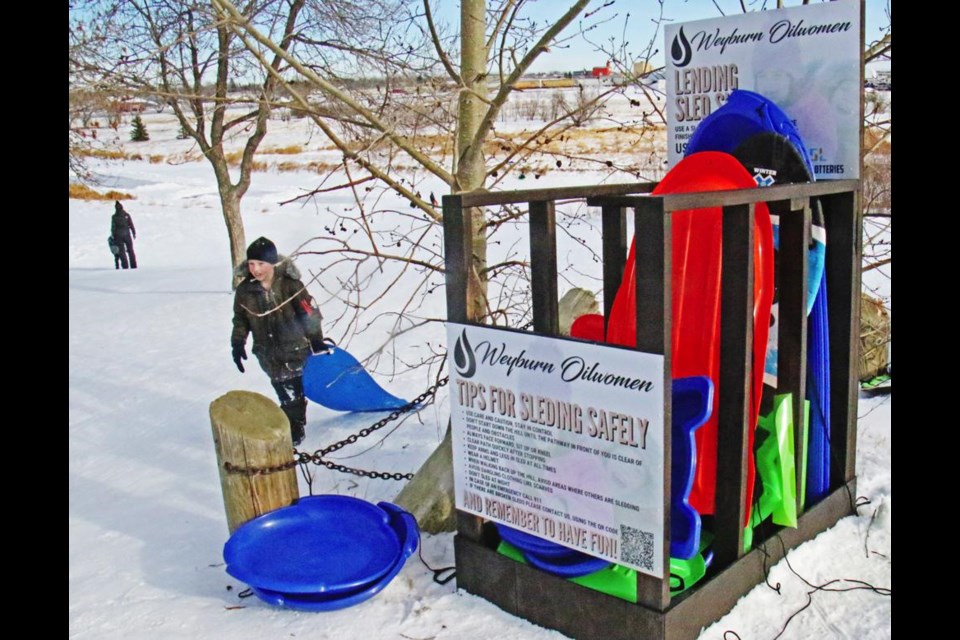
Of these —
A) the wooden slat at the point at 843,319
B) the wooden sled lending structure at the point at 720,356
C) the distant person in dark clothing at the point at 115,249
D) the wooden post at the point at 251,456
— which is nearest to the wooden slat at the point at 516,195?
the wooden sled lending structure at the point at 720,356

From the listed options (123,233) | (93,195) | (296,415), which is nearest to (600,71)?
(296,415)

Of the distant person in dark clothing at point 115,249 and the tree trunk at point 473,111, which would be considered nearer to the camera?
the tree trunk at point 473,111

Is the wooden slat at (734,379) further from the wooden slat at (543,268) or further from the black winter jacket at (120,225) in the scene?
the black winter jacket at (120,225)

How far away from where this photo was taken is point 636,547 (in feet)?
10.00

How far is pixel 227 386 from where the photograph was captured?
29.0 feet

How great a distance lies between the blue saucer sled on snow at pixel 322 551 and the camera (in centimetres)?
356

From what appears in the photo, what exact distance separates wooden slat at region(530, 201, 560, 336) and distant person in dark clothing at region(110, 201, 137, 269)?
59.3 ft

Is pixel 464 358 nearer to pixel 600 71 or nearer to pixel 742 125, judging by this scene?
pixel 742 125

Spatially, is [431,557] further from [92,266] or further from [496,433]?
[92,266]

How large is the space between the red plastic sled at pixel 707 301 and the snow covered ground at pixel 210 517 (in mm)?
542

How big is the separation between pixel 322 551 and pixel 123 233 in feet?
60.2

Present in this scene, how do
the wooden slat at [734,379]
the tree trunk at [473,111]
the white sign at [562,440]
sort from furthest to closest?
the tree trunk at [473,111], the wooden slat at [734,379], the white sign at [562,440]

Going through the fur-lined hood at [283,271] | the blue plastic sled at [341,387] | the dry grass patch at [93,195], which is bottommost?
the blue plastic sled at [341,387]
